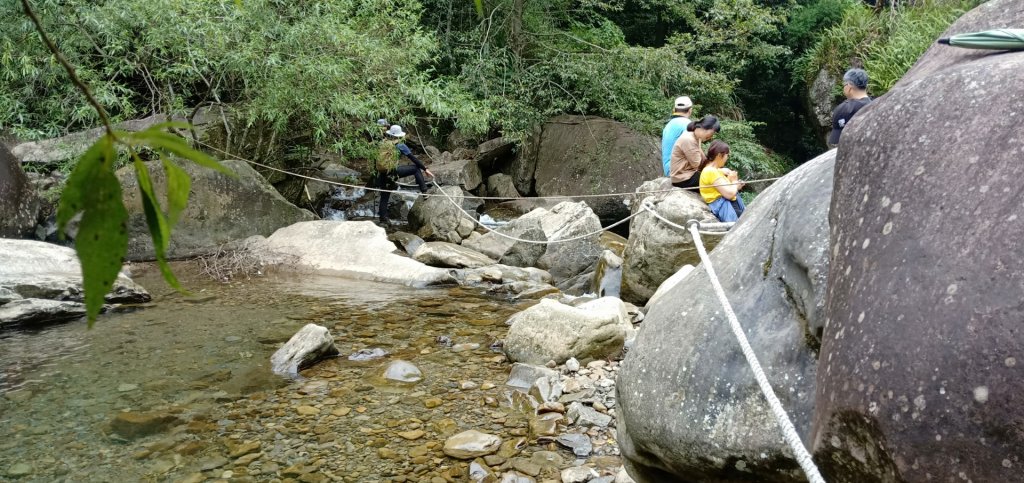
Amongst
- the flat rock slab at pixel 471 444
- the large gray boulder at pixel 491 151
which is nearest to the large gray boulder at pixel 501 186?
the large gray boulder at pixel 491 151

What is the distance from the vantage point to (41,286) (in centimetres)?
609

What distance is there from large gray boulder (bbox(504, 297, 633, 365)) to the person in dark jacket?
5.55m

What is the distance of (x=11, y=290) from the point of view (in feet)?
19.5

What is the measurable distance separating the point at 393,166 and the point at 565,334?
20.8 feet

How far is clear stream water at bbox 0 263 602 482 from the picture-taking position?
3598 millimetres

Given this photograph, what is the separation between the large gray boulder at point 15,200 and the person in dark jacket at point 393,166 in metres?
4.64

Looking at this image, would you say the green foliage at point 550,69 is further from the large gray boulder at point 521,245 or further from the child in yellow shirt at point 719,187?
the child in yellow shirt at point 719,187

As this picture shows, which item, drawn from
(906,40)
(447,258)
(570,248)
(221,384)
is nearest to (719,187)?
(570,248)

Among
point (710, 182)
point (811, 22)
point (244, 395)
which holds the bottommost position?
point (244, 395)

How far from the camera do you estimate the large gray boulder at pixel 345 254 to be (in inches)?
317

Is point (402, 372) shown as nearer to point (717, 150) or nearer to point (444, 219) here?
point (717, 150)

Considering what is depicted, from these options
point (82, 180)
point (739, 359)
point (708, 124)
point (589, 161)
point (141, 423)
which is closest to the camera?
point (82, 180)

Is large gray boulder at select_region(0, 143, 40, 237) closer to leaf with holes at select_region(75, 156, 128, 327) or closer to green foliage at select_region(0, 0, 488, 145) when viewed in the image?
green foliage at select_region(0, 0, 488, 145)

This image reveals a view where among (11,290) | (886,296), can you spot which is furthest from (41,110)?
(886,296)
